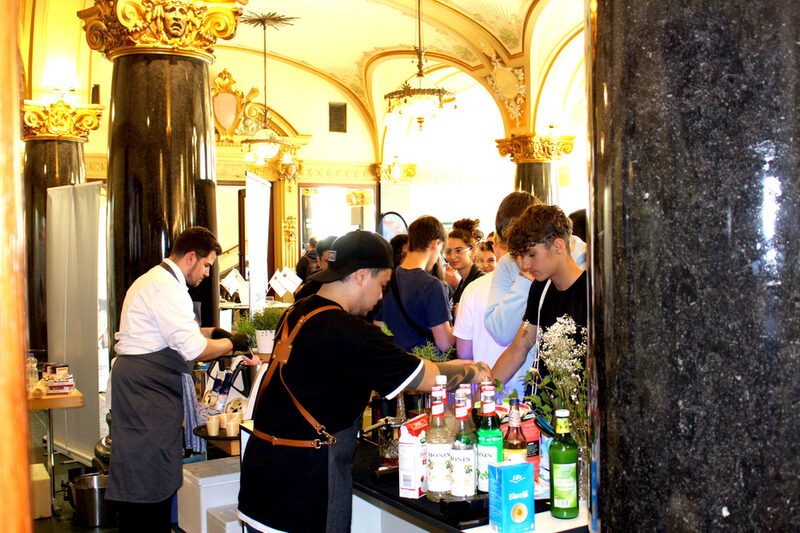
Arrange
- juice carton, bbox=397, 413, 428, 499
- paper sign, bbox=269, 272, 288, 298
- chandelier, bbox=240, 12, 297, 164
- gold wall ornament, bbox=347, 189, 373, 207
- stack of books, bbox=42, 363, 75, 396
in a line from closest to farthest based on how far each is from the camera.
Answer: juice carton, bbox=397, 413, 428, 499 < stack of books, bbox=42, 363, 75, 396 < paper sign, bbox=269, 272, 288, 298 < chandelier, bbox=240, 12, 297, 164 < gold wall ornament, bbox=347, 189, 373, 207

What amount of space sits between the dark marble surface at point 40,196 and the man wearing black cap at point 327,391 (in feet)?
21.5

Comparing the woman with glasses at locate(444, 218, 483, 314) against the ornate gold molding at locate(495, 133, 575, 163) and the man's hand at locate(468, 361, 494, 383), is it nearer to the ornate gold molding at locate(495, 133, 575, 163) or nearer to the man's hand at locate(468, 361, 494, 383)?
the man's hand at locate(468, 361, 494, 383)

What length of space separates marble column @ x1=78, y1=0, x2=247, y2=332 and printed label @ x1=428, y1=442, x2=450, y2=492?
129 inches

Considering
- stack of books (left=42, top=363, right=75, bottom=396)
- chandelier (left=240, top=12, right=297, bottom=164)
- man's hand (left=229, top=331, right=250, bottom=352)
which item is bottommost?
stack of books (left=42, top=363, right=75, bottom=396)

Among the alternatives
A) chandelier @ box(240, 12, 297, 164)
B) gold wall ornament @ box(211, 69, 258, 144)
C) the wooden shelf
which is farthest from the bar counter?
gold wall ornament @ box(211, 69, 258, 144)

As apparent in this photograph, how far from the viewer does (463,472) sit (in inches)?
88.7

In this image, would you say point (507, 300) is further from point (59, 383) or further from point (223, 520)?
point (59, 383)

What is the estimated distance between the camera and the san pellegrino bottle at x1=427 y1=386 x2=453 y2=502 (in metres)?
2.29

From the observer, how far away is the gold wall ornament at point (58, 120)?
868 cm

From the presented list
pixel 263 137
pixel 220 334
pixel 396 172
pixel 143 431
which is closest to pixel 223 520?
pixel 143 431

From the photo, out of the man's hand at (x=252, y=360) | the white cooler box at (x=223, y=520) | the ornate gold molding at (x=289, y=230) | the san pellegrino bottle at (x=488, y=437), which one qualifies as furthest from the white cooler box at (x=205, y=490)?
the ornate gold molding at (x=289, y=230)

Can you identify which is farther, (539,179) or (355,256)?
(539,179)

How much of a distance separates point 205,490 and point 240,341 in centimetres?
82

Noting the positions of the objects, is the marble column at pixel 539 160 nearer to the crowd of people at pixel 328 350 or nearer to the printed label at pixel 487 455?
the crowd of people at pixel 328 350
